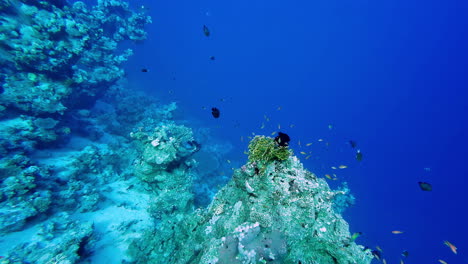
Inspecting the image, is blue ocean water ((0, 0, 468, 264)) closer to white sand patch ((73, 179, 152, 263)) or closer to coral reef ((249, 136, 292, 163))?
white sand patch ((73, 179, 152, 263))

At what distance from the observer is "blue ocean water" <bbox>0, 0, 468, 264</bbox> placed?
28922mm

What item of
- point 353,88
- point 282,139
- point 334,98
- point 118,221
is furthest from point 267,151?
point 353,88

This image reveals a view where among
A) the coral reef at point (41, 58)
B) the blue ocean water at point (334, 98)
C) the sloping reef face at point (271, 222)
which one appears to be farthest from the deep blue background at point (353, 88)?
the sloping reef face at point (271, 222)

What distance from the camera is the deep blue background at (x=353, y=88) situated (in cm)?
4596

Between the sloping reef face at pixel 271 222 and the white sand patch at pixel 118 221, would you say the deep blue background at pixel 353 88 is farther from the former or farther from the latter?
the sloping reef face at pixel 271 222

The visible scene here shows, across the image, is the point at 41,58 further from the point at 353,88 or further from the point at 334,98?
the point at 353,88

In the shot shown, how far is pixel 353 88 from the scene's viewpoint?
12556cm

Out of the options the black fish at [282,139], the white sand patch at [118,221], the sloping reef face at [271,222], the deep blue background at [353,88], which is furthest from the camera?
the deep blue background at [353,88]

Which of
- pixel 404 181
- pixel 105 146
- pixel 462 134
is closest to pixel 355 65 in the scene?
pixel 462 134

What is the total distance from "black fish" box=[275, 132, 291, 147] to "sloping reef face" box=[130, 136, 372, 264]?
0.37ft

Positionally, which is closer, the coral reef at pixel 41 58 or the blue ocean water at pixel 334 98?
the coral reef at pixel 41 58

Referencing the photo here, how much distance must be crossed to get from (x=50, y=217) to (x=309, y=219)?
8.20 meters

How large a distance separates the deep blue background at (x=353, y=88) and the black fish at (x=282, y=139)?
29.0 metres

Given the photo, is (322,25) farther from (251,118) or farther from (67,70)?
(67,70)
